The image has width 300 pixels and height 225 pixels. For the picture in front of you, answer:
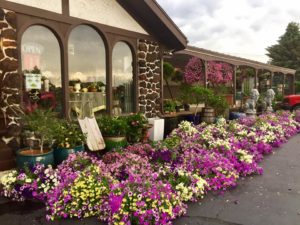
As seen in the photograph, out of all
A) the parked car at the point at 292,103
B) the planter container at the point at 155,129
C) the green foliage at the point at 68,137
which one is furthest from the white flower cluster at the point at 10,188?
the parked car at the point at 292,103

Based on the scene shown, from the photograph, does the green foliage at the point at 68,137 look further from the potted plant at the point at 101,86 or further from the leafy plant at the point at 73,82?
the potted plant at the point at 101,86

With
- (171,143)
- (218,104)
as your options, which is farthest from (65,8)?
(218,104)

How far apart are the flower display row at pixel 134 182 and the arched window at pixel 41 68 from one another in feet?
5.75

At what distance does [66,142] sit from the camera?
5484 millimetres

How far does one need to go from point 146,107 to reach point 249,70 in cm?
1366

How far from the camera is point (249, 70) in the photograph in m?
20.1

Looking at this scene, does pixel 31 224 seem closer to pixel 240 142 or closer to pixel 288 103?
pixel 240 142

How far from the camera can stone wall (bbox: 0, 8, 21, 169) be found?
5.25 metres

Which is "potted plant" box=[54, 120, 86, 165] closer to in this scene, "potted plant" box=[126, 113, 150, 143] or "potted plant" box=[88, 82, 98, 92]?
"potted plant" box=[126, 113, 150, 143]

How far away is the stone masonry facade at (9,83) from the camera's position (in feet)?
17.2

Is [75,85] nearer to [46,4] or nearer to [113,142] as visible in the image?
[113,142]

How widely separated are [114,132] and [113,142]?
230mm

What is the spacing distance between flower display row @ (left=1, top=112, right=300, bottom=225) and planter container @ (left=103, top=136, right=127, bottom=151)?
216mm

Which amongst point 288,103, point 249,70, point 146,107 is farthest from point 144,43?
point 249,70
